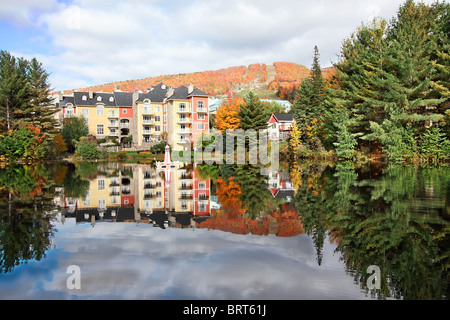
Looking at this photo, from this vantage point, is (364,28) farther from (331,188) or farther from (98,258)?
(98,258)

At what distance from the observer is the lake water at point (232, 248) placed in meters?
4.32

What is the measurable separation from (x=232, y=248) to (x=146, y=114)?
5146 cm

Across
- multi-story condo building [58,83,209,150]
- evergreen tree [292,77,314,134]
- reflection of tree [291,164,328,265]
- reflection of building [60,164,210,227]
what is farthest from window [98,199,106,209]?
multi-story condo building [58,83,209,150]

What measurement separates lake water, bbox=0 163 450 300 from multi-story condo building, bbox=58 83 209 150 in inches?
1619

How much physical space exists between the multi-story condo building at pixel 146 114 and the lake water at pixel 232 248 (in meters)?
41.1

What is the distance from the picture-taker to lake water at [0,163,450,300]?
170 inches

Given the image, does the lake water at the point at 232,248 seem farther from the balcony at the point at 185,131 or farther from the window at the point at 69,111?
the window at the point at 69,111

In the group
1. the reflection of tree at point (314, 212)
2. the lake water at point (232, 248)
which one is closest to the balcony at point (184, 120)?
Result: the reflection of tree at point (314, 212)

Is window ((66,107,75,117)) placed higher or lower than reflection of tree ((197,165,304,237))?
higher

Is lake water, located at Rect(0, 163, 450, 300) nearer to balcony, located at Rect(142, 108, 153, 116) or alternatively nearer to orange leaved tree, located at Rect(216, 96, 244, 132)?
orange leaved tree, located at Rect(216, 96, 244, 132)

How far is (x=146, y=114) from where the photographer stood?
5528 cm

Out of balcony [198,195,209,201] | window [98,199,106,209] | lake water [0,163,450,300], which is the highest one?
balcony [198,195,209,201]
